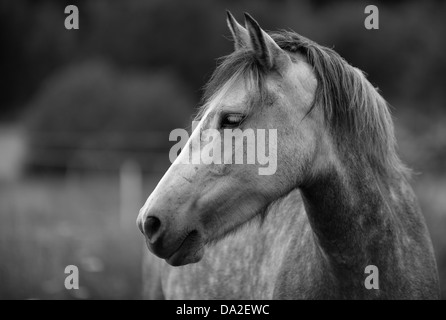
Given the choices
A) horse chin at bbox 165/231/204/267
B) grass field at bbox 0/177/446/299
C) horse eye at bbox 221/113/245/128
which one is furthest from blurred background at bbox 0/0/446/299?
horse eye at bbox 221/113/245/128

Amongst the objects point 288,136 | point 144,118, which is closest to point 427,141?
point 288,136

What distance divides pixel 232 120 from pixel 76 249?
17.1 ft

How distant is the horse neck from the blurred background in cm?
326

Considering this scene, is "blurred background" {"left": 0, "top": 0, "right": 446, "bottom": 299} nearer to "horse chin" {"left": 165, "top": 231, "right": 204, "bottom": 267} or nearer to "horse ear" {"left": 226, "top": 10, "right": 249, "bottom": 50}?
"horse chin" {"left": 165, "top": 231, "right": 204, "bottom": 267}

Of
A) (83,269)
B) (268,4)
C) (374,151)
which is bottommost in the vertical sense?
(83,269)

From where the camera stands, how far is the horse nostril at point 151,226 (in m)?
2.65

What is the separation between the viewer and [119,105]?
16922 millimetres

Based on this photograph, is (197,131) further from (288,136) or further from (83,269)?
(83,269)

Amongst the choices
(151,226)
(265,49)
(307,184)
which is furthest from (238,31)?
(151,226)

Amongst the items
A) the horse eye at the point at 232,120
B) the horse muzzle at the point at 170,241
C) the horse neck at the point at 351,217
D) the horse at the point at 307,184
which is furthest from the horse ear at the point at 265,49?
the horse muzzle at the point at 170,241

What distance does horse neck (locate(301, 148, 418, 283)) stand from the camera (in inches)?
118

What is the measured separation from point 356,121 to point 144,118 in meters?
14.0

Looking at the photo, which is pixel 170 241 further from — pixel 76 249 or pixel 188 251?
pixel 76 249
